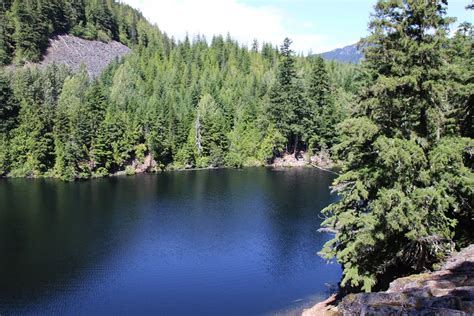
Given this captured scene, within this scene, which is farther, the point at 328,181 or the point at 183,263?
the point at 328,181

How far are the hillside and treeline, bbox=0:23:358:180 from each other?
25.3m

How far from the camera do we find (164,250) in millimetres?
39906

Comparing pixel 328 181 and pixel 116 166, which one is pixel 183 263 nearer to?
pixel 328 181

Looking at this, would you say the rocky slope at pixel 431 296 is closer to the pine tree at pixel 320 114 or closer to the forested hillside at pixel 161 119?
the forested hillside at pixel 161 119

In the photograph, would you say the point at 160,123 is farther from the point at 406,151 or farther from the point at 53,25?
the point at 53,25

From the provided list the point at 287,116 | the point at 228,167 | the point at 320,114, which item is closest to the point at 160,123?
the point at 228,167

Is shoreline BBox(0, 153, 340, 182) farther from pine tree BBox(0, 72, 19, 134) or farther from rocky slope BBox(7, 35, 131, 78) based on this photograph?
rocky slope BBox(7, 35, 131, 78)

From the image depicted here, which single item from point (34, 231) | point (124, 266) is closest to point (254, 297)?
point (124, 266)

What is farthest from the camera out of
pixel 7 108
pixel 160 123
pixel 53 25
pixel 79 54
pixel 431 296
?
pixel 53 25

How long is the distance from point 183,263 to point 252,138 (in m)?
54.6

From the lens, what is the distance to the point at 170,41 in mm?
162625

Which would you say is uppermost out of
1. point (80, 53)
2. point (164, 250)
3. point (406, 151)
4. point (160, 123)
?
point (80, 53)

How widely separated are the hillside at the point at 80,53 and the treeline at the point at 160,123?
25279mm

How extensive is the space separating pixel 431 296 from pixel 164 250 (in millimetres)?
27634
